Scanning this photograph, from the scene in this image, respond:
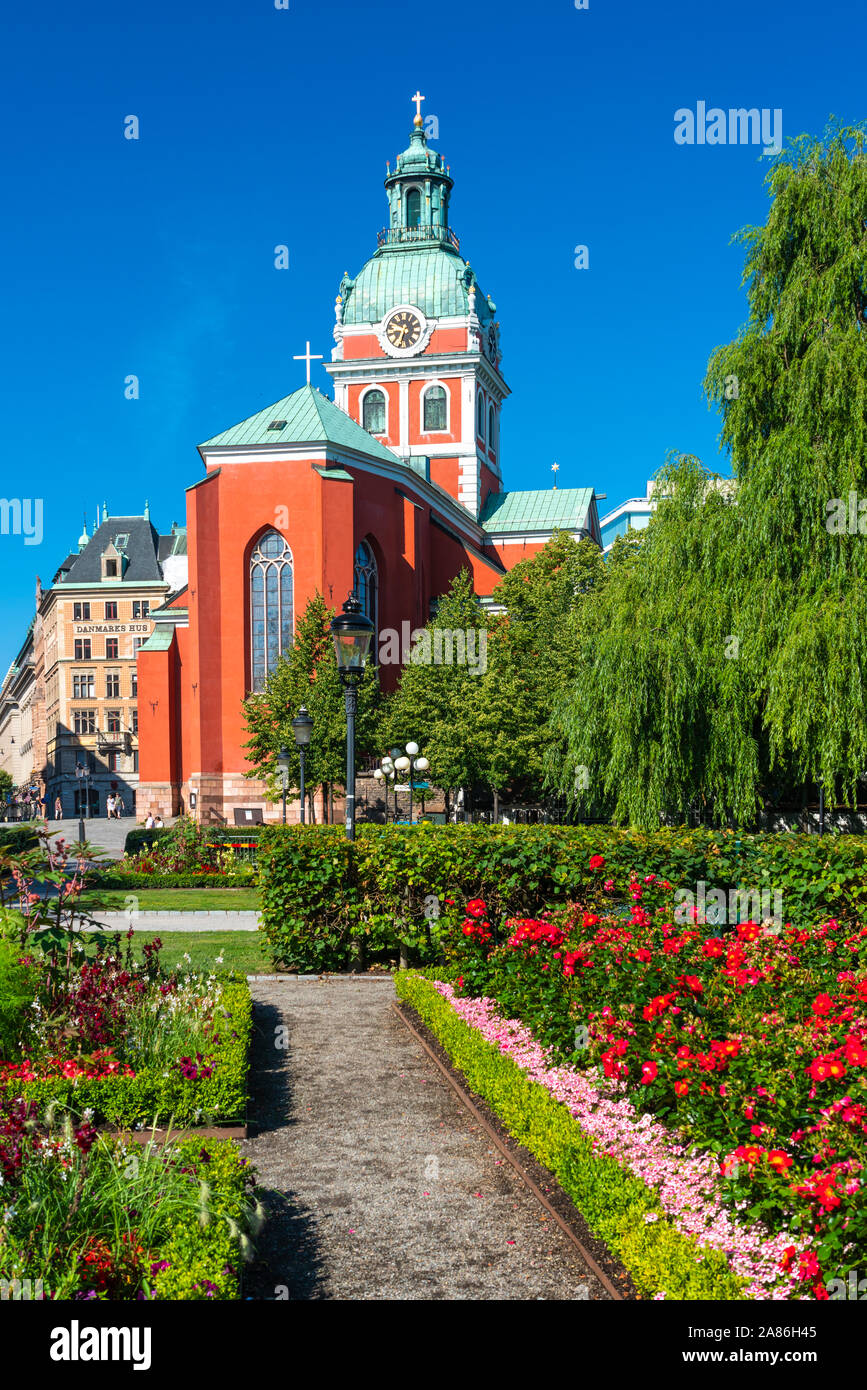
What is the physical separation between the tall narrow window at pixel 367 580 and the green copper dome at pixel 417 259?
19.1 m

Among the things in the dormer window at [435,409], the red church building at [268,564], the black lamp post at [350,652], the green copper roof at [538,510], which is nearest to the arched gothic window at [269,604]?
the red church building at [268,564]

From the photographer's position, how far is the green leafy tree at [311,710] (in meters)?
33.7

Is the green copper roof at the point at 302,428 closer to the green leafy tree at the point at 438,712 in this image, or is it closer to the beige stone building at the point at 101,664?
the green leafy tree at the point at 438,712

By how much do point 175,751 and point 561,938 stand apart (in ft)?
111

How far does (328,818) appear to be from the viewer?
3572 cm

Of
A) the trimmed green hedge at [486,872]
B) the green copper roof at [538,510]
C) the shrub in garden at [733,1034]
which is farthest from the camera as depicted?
the green copper roof at [538,510]

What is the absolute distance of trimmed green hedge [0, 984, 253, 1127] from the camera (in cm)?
657

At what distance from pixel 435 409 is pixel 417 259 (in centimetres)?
770

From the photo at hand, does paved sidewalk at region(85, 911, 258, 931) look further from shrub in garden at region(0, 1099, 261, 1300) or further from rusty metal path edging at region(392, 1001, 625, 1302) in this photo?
shrub in garden at region(0, 1099, 261, 1300)

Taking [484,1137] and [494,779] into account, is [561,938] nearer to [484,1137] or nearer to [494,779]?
[484,1137]

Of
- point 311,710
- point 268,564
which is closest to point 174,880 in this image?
point 311,710

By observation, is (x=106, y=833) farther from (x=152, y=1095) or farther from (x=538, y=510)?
(x=152, y=1095)

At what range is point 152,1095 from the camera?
6734mm
